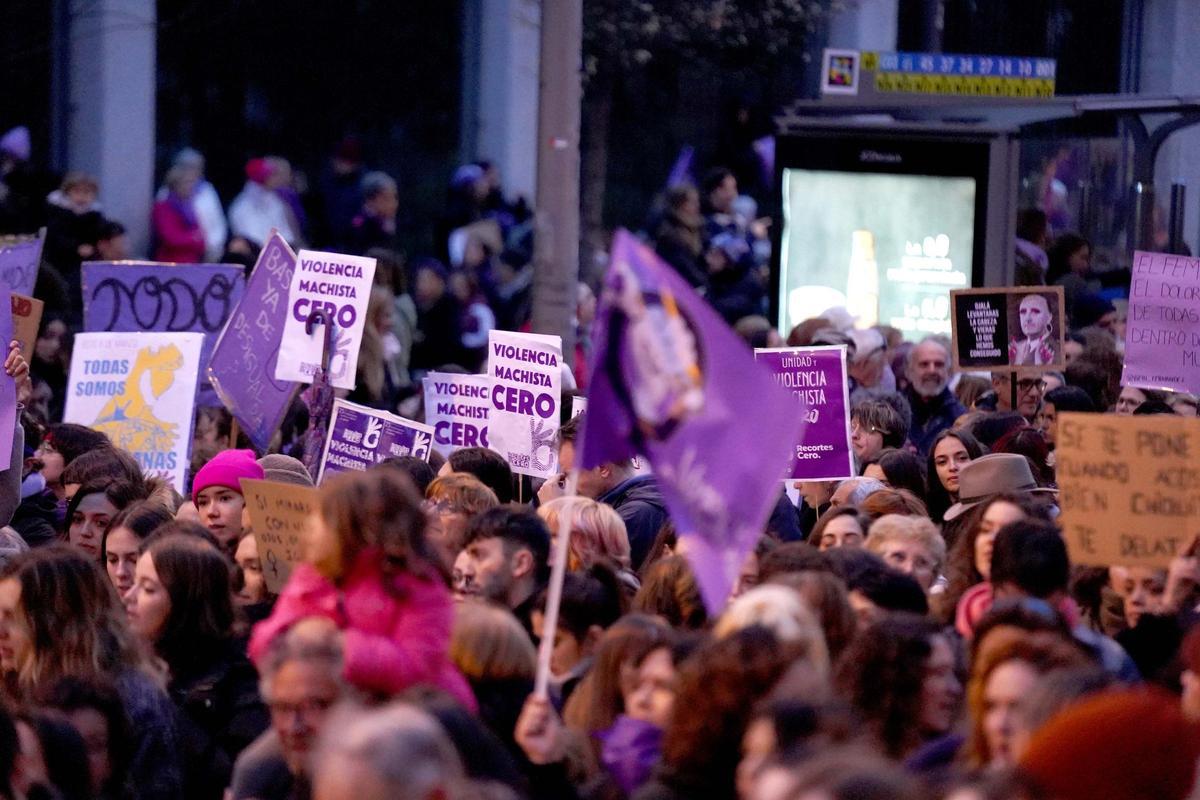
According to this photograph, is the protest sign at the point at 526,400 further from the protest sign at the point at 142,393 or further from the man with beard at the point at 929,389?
the man with beard at the point at 929,389

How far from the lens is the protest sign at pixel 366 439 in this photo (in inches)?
408

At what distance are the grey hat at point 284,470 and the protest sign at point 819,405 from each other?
2.23m

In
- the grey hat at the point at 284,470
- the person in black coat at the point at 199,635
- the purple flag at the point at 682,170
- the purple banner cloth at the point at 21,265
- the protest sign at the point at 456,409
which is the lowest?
the person in black coat at the point at 199,635

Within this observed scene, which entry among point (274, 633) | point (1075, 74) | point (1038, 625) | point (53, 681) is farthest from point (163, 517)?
point (1075, 74)

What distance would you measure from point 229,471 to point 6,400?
1182 mm

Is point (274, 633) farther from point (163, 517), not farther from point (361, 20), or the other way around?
point (361, 20)

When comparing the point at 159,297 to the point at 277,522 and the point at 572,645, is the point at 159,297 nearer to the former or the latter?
the point at 277,522

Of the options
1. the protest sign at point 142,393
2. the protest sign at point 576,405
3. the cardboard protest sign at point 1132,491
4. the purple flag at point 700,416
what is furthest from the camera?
the protest sign at point 142,393

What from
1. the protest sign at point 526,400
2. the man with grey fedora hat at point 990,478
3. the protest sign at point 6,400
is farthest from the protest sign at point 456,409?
the man with grey fedora hat at point 990,478

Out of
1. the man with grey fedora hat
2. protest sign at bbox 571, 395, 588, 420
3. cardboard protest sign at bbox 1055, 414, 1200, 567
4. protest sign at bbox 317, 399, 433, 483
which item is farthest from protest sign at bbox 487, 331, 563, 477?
cardboard protest sign at bbox 1055, 414, 1200, 567

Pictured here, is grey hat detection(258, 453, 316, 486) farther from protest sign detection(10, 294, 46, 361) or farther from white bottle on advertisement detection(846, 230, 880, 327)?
white bottle on advertisement detection(846, 230, 880, 327)

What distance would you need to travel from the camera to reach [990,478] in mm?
9258

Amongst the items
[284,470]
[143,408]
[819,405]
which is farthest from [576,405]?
[143,408]

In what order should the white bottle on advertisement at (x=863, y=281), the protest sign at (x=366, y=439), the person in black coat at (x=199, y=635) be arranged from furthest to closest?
the white bottle on advertisement at (x=863, y=281)
the protest sign at (x=366, y=439)
the person in black coat at (x=199, y=635)
